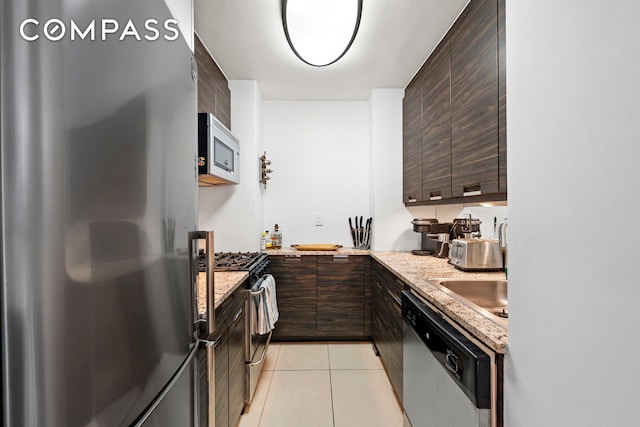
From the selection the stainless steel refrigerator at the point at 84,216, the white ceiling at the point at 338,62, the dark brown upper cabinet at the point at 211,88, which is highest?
the white ceiling at the point at 338,62

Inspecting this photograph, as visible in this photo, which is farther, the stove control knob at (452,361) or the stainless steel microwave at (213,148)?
the stainless steel microwave at (213,148)

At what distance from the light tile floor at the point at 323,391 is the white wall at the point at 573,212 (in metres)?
1.32

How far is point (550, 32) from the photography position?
692 mm

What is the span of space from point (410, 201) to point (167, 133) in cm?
243

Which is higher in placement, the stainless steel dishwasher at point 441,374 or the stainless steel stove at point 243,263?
the stainless steel stove at point 243,263

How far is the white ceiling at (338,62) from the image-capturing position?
6.07 ft

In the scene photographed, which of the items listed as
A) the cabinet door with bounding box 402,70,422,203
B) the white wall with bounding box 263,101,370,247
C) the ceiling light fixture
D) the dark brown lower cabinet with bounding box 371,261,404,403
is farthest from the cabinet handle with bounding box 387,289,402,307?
the ceiling light fixture

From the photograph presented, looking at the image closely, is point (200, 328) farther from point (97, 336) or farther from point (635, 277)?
point (635, 277)

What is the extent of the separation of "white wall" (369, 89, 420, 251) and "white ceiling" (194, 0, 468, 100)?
19cm

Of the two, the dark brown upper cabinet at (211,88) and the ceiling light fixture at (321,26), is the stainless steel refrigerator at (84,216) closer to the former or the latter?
the ceiling light fixture at (321,26)

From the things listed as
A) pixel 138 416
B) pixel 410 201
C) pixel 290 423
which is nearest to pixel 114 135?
pixel 138 416

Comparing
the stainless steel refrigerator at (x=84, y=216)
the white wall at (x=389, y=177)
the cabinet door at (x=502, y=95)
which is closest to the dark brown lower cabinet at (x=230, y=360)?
the stainless steel refrigerator at (x=84, y=216)

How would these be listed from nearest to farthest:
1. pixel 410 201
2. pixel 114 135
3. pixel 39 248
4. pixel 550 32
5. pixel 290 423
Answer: pixel 39 248, pixel 114 135, pixel 550 32, pixel 290 423, pixel 410 201

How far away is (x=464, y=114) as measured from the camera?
69.1 inches
